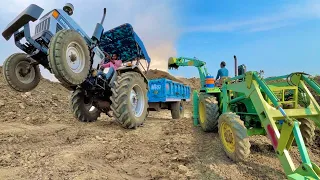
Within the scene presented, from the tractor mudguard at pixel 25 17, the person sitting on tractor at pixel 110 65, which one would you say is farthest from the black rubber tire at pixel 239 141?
the tractor mudguard at pixel 25 17

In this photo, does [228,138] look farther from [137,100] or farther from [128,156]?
[137,100]

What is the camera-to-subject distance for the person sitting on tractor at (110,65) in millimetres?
7168

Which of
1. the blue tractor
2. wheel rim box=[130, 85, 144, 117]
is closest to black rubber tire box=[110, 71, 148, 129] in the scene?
the blue tractor

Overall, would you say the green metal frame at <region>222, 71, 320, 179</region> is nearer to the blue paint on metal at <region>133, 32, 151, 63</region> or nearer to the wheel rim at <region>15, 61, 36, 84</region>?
the blue paint on metal at <region>133, 32, 151, 63</region>

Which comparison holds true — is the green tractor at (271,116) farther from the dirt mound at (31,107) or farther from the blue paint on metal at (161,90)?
the dirt mound at (31,107)

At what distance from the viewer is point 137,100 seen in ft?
24.6

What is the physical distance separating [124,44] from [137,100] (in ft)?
6.26

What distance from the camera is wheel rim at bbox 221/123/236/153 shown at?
14.0 ft

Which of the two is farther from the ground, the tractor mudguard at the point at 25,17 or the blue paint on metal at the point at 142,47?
the tractor mudguard at the point at 25,17

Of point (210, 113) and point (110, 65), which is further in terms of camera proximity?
point (110, 65)

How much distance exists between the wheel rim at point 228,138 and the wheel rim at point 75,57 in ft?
10.7

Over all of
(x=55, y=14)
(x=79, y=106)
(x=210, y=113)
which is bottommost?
(x=210, y=113)

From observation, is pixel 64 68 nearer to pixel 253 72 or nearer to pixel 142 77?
pixel 142 77

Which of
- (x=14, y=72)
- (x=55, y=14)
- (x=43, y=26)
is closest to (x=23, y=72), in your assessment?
(x=14, y=72)
